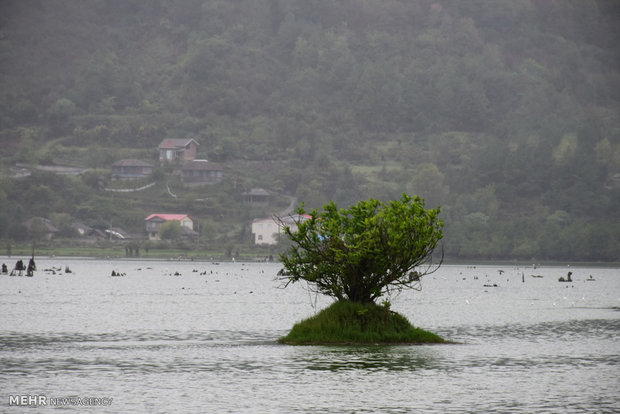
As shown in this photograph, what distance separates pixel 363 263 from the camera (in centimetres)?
5422

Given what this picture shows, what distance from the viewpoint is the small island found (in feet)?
177

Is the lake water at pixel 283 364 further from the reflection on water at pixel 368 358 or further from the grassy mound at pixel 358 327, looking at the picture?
the grassy mound at pixel 358 327

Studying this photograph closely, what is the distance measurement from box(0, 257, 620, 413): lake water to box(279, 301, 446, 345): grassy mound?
0.84 meters

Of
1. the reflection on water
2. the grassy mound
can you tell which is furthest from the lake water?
the grassy mound

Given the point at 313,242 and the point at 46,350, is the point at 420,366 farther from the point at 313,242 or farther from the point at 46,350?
the point at 46,350

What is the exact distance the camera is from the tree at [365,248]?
5372 cm

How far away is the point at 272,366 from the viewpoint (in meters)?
47.9

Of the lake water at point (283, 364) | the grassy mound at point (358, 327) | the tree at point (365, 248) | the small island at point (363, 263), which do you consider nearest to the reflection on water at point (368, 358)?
the lake water at point (283, 364)

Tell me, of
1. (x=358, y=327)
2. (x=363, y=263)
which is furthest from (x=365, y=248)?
(x=358, y=327)

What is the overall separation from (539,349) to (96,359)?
81.6 ft

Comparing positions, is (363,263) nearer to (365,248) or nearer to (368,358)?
(365,248)

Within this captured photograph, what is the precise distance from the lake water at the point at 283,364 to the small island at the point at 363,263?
3.89ft

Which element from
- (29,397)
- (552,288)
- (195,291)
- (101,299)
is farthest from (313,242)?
(552,288)

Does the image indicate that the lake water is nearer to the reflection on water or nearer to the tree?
the reflection on water
